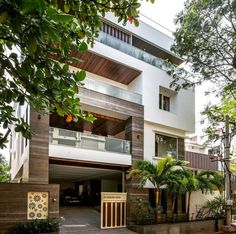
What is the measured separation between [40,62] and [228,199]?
47.1ft

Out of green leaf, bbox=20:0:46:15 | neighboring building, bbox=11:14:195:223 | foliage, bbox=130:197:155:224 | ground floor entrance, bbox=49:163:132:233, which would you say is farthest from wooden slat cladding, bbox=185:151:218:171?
green leaf, bbox=20:0:46:15

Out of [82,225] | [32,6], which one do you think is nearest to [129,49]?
[82,225]

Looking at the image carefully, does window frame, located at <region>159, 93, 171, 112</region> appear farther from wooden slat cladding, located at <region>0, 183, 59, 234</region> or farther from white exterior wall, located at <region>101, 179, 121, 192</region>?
wooden slat cladding, located at <region>0, 183, 59, 234</region>

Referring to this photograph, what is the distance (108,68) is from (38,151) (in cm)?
635

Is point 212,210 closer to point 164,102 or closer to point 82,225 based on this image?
point 164,102

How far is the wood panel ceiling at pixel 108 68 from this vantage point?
51.9 feet

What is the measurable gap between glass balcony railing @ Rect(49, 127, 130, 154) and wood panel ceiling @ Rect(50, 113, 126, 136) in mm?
1666

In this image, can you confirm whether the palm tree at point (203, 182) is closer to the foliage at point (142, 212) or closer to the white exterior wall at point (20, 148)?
the foliage at point (142, 212)

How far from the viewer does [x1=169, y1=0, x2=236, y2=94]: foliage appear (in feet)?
50.1

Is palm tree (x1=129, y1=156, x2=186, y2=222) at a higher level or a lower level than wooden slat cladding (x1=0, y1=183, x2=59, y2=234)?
higher

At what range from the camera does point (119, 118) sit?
1647 centimetres

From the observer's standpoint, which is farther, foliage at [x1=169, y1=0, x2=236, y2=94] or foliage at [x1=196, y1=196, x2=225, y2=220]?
foliage at [x1=196, y1=196, x2=225, y2=220]

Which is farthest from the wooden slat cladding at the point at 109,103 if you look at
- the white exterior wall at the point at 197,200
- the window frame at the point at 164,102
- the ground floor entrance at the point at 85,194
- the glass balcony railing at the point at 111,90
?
the white exterior wall at the point at 197,200

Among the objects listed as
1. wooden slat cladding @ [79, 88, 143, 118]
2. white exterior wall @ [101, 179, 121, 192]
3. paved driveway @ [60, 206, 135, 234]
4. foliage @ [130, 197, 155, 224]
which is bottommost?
paved driveway @ [60, 206, 135, 234]
